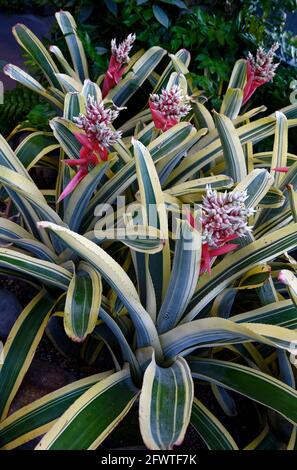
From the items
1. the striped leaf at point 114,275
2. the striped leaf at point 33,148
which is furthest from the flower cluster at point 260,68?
the striped leaf at point 114,275

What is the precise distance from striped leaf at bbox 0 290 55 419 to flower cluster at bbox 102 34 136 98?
743 millimetres

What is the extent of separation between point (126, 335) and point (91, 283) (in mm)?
203

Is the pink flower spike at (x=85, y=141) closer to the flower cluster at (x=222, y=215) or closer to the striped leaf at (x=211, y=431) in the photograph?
the flower cluster at (x=222, y=215)

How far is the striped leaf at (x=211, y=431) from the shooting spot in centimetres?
104

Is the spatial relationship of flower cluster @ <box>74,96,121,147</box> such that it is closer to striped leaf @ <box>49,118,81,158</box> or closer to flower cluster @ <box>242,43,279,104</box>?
striped leaf @ <box>49,118,81,158</box>

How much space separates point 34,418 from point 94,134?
2.03 feet

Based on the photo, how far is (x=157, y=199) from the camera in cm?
108

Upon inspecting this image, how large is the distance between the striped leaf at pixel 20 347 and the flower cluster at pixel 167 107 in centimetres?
54

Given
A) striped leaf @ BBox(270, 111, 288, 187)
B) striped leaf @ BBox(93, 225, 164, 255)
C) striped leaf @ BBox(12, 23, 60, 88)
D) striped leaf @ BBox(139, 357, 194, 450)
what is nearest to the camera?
striped leaf @ BBox(139, 357, 194, 450)

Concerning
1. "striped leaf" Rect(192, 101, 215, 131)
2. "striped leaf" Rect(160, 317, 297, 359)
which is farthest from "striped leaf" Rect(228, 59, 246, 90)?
"striped leaf" Rect(160, 317, 297, 359)

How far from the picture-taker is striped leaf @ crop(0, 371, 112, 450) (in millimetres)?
996

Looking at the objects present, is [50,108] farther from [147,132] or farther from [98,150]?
[98,150]

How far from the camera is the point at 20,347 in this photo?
1.11 metres
